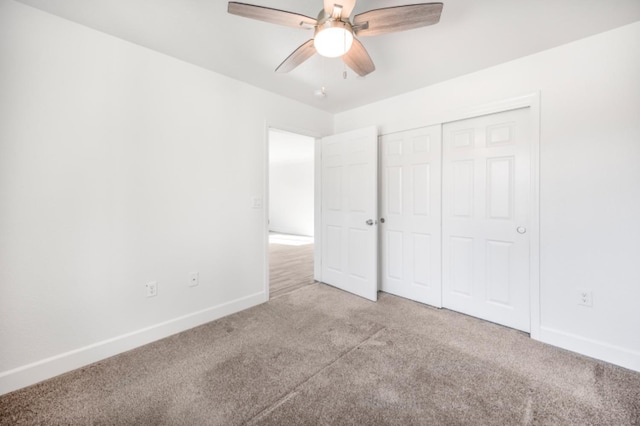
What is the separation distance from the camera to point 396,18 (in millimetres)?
1371

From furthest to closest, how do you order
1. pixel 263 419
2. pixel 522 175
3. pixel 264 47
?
pixel 522 175 < pixel 264 47 < pixel 263 419

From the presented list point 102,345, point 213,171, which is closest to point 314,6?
point 213,171

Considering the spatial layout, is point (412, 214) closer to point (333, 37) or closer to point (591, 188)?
point (591, 188)

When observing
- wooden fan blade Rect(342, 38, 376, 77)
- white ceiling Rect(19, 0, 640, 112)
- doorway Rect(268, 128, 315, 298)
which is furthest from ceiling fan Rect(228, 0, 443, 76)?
doorway Rect(268, 128, 315, 298)

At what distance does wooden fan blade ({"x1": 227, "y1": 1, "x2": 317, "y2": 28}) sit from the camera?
1326mm

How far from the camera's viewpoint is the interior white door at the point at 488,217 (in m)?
2.37

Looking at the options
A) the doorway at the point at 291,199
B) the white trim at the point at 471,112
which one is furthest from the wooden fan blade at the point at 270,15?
the doorway at the point at 291,199

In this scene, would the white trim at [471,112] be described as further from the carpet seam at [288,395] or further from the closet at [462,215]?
the carpet seam at [288,395]

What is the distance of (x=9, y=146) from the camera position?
1665 mm

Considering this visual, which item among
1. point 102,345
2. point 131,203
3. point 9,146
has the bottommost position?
point 102,345

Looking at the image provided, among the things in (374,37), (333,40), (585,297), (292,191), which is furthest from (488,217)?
(292,191)

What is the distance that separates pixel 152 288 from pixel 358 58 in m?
2.41

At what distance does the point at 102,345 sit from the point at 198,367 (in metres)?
0.78

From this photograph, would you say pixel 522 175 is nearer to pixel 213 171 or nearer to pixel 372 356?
pixel 372 356
